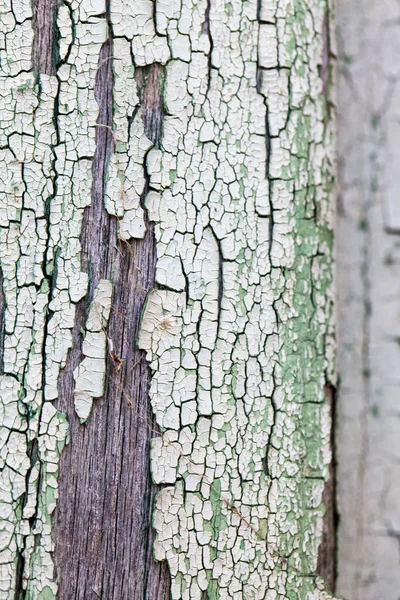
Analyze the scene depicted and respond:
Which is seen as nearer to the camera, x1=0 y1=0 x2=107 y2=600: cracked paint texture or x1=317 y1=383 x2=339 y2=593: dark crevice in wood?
x1=0 y1=0 x2=107 y2=600: cracked paint texture

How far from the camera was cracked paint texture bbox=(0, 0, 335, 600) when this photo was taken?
0.77 meters

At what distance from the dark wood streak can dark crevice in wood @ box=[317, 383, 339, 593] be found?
0.78 ft

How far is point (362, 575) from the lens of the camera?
1029mm

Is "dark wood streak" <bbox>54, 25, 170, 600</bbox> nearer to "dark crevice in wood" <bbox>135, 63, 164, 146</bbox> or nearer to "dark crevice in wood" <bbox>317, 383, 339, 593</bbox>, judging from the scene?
"dark crevice in wood" <bbox>135, 63, 164, 146</bbox>

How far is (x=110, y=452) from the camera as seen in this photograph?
77cm

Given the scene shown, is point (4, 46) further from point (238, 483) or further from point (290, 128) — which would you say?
point (238, 483)

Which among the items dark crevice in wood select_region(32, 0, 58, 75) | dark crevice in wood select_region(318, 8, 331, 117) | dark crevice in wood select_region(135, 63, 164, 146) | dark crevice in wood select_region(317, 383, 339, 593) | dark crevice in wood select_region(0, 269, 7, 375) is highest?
dark crevice in wood select_region(318, 8, 331, 117)

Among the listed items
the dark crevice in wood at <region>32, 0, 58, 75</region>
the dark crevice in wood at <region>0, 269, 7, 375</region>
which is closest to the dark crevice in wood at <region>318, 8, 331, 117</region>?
the dark crevice in wood at <region>32, 0, 58, 75</region>

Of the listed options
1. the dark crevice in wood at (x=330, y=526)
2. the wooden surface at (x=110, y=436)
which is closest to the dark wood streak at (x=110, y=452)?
the wooden surface at (x=110, y=436)

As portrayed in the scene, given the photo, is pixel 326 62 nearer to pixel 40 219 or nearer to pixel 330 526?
pixel 40 219

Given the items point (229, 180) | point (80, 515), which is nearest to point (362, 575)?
point (80, 515)

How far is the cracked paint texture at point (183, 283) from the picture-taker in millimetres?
766

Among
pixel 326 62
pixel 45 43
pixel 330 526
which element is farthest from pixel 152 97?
pixel 330 526

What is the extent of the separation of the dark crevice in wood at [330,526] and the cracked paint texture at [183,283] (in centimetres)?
3
